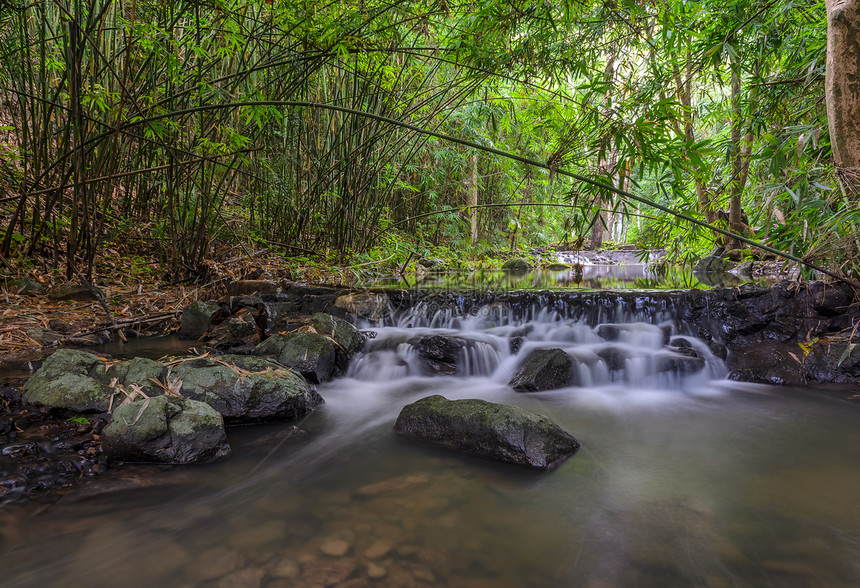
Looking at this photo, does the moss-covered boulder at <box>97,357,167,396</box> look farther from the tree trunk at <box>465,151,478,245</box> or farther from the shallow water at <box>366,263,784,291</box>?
the tree trunk at <box>465,151,478,245</box>

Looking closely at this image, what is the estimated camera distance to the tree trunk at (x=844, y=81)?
2725mm

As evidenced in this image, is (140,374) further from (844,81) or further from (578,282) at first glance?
(578,282)

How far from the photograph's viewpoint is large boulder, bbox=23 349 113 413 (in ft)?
7.30

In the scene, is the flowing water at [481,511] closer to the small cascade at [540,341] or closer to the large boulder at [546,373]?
the large boulder at [546,373]

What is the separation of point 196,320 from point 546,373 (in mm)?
3073

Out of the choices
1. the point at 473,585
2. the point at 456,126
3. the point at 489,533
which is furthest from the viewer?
the point at 456,126

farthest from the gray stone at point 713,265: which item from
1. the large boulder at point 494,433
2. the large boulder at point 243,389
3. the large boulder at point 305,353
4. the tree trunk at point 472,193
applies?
the large boulder at point 243,389

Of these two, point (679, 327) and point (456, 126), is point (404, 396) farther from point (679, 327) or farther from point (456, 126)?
point (456, 126)

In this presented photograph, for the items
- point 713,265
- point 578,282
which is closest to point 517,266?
point 578,282

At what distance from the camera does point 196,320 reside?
4.01 metres

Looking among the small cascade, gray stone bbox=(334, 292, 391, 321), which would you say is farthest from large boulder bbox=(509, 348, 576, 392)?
gray stone bbox=(334, 292, 391, 321)

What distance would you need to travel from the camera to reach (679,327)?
160 inches

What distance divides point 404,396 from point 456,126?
321 inches

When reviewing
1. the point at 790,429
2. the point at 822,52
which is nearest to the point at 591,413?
the point at 790,429
